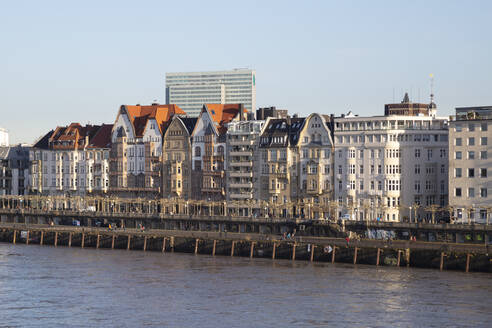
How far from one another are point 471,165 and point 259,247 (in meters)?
34.7

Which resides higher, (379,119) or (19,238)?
(379,119)

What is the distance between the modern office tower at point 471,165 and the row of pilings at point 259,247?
83.9ft

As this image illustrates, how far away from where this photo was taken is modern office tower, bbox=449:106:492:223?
6737 inches

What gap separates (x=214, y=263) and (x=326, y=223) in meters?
31.5

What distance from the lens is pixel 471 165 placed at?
17225cm

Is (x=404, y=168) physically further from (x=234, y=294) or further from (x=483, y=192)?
(x=234, y=294)

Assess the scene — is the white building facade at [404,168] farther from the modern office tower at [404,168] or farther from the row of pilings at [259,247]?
the row of pilings at [259,247]

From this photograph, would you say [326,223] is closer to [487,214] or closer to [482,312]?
[487,214]

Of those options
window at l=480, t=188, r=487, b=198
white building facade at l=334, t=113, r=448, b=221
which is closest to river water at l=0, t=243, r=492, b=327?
window at l=480, t=188, r=487, b=198

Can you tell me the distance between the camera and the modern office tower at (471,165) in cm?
17112

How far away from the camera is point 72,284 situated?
135 meters

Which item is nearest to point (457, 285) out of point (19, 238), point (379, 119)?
point (379, 119)

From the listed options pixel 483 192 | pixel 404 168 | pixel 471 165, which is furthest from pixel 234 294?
pixel 404 168

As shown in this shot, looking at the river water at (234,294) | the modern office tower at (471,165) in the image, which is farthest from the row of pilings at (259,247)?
the modern office tower at (471,165)
